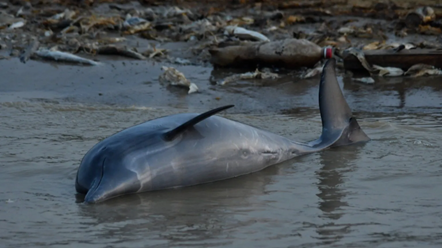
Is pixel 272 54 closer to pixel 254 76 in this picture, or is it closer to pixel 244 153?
pixel 254 76

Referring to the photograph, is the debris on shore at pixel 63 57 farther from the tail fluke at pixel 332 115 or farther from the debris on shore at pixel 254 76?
the tail fluke at pixel 332 115

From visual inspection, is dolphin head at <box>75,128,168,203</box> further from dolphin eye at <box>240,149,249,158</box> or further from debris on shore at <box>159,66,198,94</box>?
debris on shore at <box>159,66,198,94</box>

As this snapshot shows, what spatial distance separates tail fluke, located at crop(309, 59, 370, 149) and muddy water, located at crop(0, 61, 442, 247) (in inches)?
5.5

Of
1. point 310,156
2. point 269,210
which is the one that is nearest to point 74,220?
point 269,210

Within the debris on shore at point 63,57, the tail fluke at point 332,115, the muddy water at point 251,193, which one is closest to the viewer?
the muddy water at point 251,193

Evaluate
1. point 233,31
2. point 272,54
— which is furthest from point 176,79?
point 233,31

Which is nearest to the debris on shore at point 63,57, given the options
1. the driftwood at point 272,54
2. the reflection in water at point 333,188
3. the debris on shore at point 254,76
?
the driftwood at point 272,54

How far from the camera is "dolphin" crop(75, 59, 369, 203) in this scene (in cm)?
547

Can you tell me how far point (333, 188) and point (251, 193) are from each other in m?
0.63

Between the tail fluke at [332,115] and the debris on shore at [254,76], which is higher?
the tail fluke at [332,115]

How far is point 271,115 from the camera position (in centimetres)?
952

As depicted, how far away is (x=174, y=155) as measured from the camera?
569cm

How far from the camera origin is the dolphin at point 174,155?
5.47 meters

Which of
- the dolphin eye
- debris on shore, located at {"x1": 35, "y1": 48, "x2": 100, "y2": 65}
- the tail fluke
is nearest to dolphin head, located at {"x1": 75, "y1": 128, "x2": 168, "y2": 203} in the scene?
the dolphin eye
